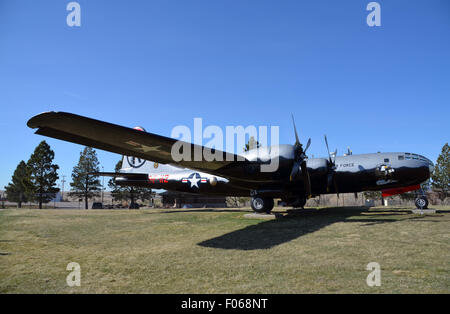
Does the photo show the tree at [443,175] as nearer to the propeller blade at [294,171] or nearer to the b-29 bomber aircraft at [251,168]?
the b-29 bomber aircraft at [251,168]

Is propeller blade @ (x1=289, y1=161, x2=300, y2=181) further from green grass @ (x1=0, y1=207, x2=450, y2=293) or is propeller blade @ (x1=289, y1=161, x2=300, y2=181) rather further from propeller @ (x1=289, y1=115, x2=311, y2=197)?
green grass @ (x1=0, y1=207, x2=450, y2=293)

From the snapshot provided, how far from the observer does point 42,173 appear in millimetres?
50156

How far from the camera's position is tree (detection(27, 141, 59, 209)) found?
162ft

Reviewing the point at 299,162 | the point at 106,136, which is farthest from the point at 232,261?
the point at 299,162

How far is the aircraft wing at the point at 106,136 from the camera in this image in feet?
24.7

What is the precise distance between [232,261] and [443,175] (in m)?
54.5

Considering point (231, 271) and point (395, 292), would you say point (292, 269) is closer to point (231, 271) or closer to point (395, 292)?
point (231, 271)

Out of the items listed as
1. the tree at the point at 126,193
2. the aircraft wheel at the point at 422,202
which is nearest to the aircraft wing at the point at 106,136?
the aircraft wheel at the point at 422,202

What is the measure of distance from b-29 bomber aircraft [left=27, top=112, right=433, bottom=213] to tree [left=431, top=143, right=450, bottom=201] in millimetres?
36011

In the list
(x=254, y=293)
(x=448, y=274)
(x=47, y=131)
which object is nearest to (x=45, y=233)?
(x=47, y=131)

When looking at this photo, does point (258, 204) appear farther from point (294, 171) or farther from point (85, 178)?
point (85, 178)

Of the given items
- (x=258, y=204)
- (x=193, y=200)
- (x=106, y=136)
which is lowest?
(x=193, y=200)

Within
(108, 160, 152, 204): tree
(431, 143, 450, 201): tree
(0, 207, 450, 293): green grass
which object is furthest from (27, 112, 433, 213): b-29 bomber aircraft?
(108, 160, 152, 204): tree
